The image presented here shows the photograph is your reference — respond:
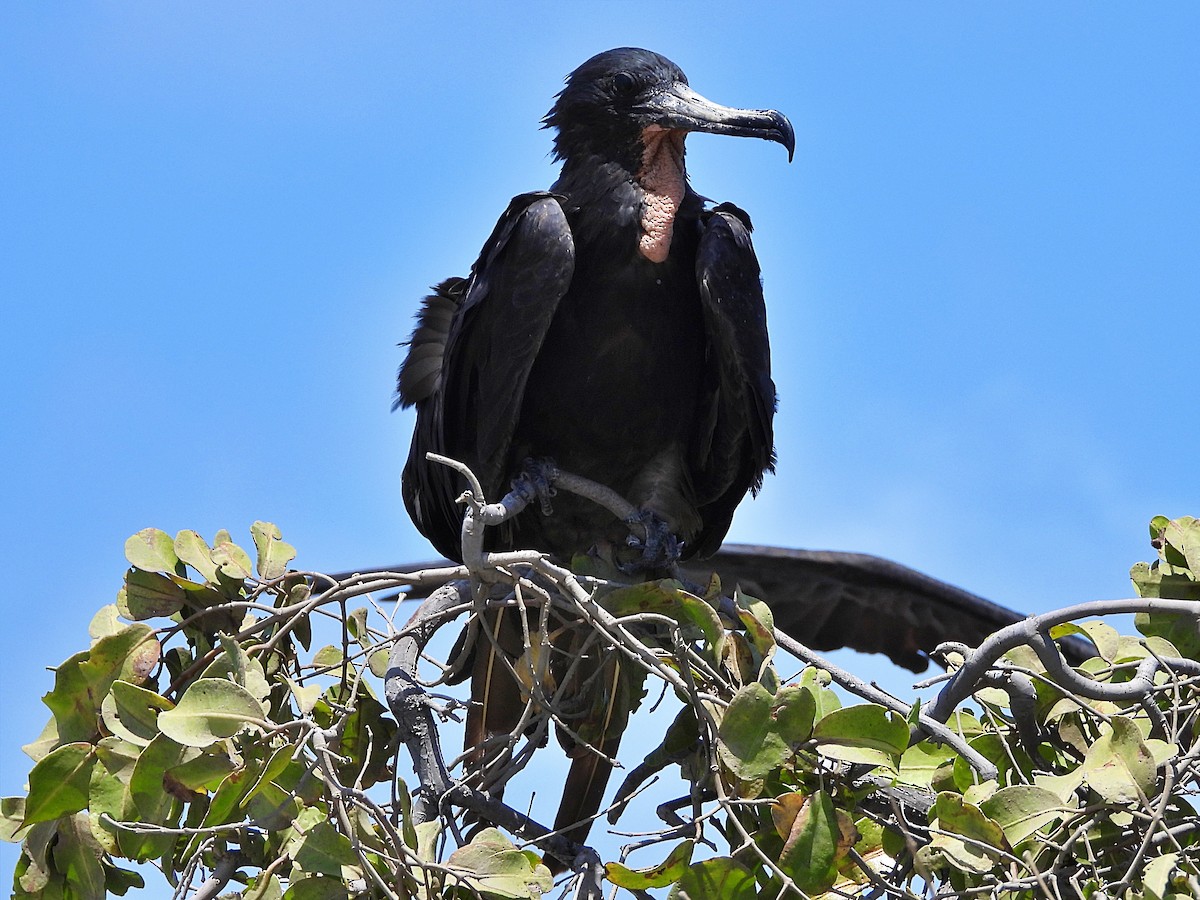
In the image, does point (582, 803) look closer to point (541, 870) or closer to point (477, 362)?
point (477, 362)

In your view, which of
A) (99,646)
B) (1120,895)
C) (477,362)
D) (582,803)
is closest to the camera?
(1120,895)

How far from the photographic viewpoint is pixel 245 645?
2852mm

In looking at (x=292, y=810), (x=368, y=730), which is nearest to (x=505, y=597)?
(x=368, y=730)

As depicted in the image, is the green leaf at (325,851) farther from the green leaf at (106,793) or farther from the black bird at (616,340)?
the black bird at (616,340)

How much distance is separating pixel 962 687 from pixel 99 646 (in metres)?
1.50

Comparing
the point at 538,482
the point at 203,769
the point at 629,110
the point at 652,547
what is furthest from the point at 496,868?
the point at 629,110

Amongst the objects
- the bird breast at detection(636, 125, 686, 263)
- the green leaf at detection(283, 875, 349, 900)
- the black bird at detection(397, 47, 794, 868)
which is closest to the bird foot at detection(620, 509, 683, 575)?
the black bird at detection(397, 47, 794, 868)

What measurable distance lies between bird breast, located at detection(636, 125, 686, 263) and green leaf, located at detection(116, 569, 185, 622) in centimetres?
166

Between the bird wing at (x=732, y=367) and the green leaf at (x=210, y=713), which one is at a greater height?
the bird wing at (x=732, y=367)

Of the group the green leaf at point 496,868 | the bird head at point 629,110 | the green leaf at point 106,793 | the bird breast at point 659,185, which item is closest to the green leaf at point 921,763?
the green leaf at point 496,868

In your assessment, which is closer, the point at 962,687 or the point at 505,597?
the point at 962,687

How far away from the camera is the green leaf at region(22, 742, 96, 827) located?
2.49m

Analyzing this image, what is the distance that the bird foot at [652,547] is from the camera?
3.91 meters

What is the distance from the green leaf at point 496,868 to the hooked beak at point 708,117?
2242 mm
